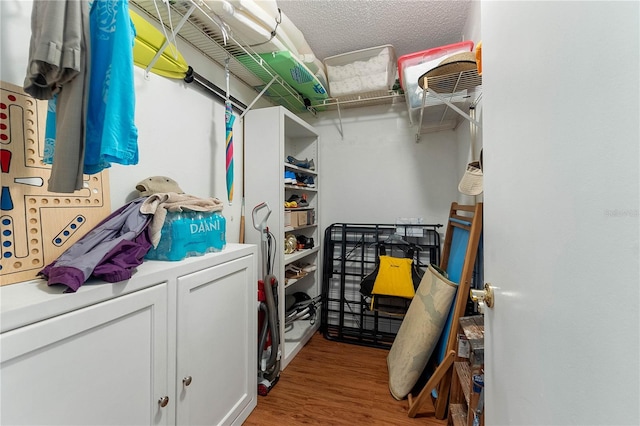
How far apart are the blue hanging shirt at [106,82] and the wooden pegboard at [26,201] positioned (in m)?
0.27

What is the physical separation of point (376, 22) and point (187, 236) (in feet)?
6.23

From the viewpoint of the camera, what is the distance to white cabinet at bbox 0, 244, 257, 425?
64 centimetres

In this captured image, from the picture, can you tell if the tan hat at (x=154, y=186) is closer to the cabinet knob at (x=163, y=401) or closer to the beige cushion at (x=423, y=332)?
the cabinet knob at (x=163, y=401)

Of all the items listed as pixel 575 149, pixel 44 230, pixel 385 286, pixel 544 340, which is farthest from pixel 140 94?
pixel 385 286

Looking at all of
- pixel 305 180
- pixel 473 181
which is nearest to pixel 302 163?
pixel 305 180

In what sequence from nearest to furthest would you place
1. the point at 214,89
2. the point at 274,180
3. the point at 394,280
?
the point at 214,89 → the point at 274,180 → the point at 394,280

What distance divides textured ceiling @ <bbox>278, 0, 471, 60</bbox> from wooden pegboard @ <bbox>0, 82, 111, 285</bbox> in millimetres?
1505

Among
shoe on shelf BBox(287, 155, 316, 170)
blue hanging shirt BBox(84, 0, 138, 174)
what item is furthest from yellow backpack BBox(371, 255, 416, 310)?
blue hanging shirt BBox(84, 0, 138, 174)

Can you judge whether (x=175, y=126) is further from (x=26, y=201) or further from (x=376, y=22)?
(x=376, y=22)

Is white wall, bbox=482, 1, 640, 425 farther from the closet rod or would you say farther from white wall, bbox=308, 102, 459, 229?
white wall, bbox=308, 102, 459, 229

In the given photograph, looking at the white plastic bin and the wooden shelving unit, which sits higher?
the white plastic bin

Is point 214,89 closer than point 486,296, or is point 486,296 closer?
point 486,296

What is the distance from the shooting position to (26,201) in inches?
33.5

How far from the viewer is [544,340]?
1.61 feet
